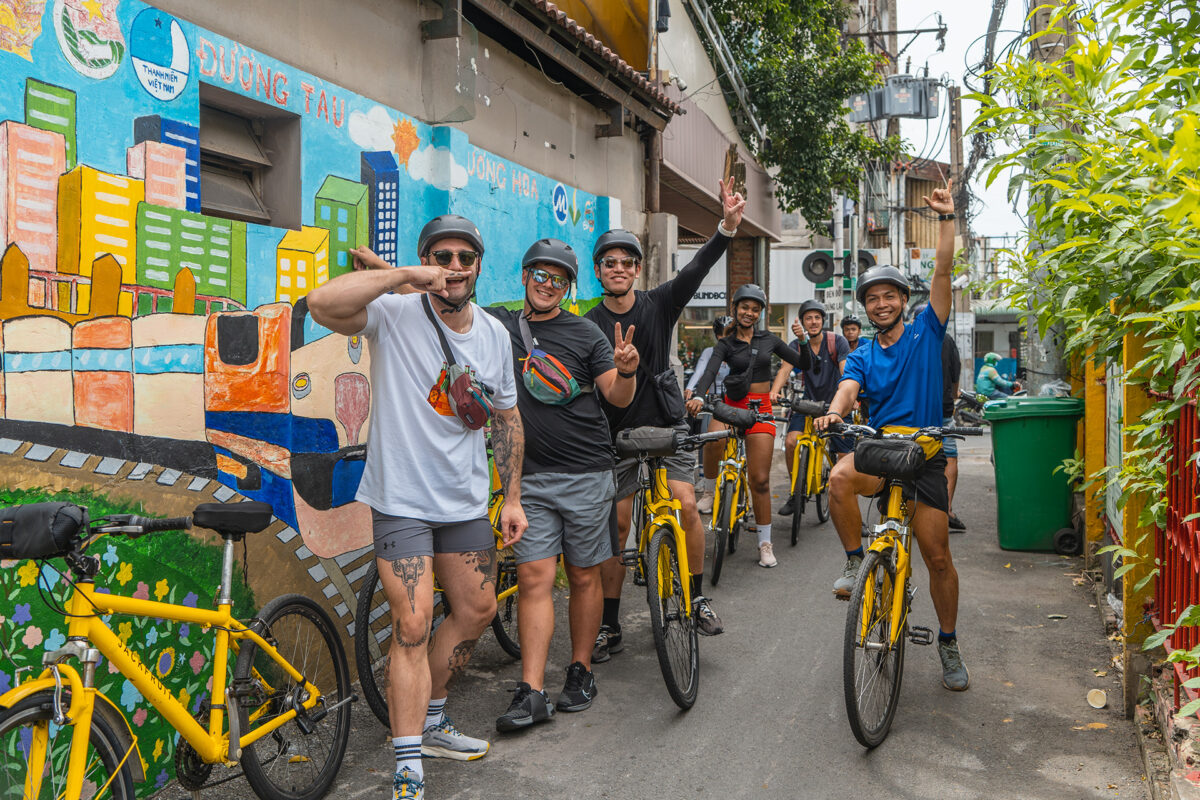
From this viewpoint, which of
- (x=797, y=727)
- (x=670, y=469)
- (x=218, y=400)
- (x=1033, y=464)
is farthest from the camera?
(x=1033, y=464)

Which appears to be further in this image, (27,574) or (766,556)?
(766,556)

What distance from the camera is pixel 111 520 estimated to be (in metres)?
2.80

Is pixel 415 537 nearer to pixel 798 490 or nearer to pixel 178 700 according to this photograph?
pixel 178 700

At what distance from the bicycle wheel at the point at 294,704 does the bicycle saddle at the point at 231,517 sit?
421 mm

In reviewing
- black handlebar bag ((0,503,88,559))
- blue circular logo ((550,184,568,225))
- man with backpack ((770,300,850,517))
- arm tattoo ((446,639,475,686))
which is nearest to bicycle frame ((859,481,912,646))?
arm tattoo ((446,639,475,686))

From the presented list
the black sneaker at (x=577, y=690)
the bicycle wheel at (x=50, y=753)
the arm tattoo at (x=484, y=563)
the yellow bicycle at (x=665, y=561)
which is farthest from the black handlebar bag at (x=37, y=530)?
the black sneaker at (x=577, y=690)

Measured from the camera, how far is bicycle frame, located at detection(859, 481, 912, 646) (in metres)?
4.40

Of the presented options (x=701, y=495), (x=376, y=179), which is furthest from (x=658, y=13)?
(x=376, y=179)

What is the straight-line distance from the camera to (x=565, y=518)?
470 cm

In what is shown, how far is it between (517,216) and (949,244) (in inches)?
142

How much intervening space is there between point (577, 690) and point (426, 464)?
165 cm

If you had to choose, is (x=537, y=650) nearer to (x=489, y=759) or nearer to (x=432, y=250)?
(x=489, y=759)

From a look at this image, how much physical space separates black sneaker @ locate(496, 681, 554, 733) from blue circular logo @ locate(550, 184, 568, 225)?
4595 mm

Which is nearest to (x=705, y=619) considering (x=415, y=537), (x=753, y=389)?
(x=415, y=537)
